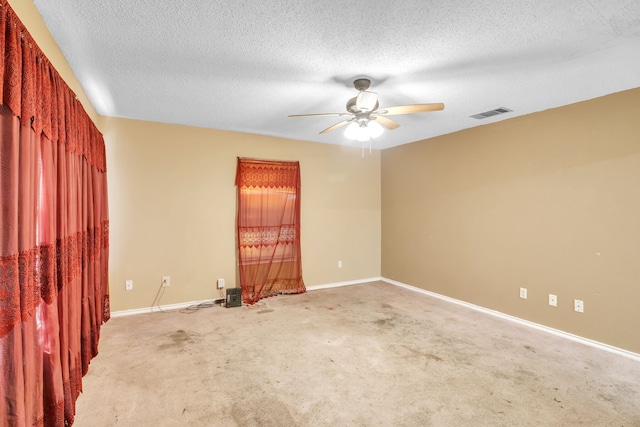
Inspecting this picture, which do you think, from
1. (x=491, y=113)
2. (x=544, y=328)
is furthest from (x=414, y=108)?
(x=544, y=328)

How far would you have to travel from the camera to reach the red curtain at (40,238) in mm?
1273

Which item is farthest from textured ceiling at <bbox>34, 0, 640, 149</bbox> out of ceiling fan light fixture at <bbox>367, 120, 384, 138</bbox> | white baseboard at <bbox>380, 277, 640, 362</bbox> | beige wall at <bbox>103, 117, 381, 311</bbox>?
white baseboard at <bbox>380, 277, 640, 362</bbox>

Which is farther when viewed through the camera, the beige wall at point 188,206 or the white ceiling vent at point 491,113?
the beige wall at point 188,206

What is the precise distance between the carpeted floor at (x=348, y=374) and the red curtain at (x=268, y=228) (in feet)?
2.97

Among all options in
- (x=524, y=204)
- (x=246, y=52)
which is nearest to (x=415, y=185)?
(x=524, y=204)

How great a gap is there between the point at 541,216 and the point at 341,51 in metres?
2.92

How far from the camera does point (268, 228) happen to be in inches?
185

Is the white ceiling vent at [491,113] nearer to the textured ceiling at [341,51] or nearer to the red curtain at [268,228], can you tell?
the textured ceiling at [341,51]

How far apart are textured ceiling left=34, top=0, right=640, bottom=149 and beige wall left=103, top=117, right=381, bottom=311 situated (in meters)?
0.79

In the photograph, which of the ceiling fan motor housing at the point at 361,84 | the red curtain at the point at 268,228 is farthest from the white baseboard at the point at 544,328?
the ceiling fan motor housing at the point at 361,84

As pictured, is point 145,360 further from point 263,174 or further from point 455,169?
point 455,169

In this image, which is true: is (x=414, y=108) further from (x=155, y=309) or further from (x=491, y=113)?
(x=155, y=309)

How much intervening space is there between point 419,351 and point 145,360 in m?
2.45

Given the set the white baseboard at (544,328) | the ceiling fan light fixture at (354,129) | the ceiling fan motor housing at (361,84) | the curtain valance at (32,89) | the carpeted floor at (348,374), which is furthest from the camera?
the white baseboard at (544,328)
